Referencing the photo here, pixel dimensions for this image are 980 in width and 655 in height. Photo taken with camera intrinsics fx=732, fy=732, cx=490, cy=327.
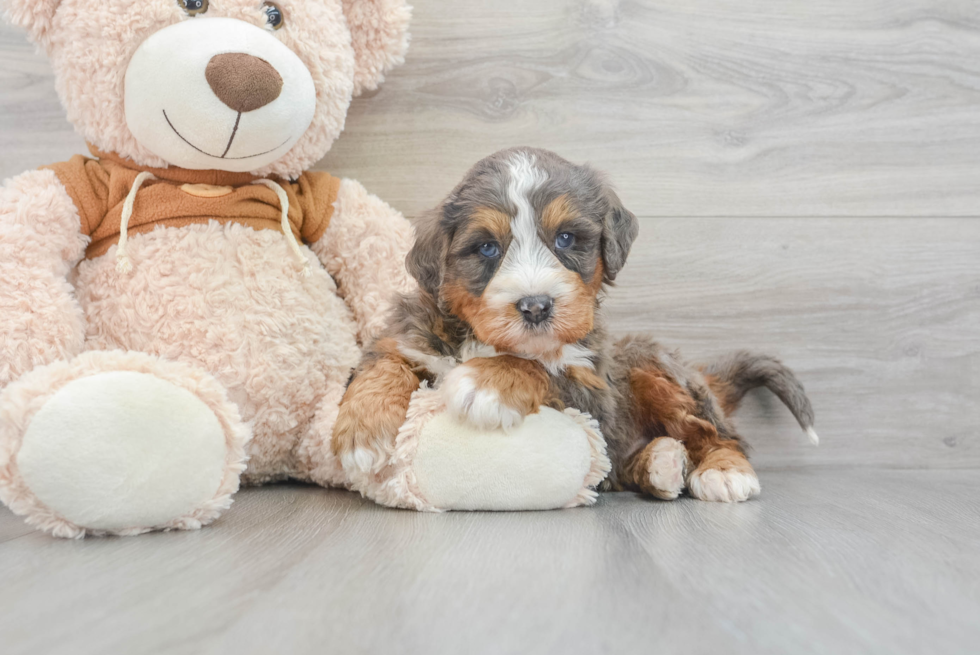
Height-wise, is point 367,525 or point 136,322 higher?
point 136,322

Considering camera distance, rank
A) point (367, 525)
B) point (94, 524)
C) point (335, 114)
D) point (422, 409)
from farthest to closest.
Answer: point (335, 114)
point (422, 409)
point (367, 525)
point (94, 524)

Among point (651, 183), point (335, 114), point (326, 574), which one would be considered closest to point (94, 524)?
point (326, 574)

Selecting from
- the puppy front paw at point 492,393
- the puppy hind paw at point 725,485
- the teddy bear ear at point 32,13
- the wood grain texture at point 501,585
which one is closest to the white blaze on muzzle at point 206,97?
the teddy bear ear at point 32,13

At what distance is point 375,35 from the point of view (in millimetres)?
2031

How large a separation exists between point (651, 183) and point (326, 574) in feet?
5.47

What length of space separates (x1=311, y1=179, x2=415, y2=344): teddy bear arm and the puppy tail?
97 centimetres

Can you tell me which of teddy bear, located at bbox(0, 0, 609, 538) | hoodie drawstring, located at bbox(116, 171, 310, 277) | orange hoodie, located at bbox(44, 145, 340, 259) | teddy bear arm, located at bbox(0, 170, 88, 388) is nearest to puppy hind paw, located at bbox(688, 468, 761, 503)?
teddy bear, located at bbox(0, 0, 609, 538)

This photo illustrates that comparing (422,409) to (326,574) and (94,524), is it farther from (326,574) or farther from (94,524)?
(94,524)

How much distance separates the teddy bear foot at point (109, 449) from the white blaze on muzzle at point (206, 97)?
0.57 meters

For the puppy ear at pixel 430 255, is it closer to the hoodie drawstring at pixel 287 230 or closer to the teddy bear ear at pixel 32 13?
the hoodie drawstring at pixel 287 230

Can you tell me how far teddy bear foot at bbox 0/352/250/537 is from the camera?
1296 mm

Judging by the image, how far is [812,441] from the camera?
2.20m

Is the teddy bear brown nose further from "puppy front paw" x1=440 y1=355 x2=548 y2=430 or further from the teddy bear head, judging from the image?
"puppy front paw" x1=440 y1=355 x2=548 y2=430

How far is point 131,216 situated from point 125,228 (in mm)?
54
